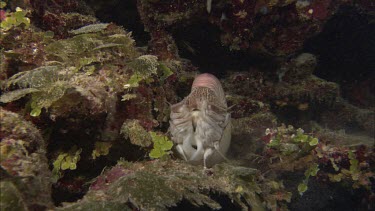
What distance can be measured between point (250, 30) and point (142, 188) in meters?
3.68

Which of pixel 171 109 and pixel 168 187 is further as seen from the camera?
pixel 171 109

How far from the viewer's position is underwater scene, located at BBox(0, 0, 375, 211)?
250 centimetres

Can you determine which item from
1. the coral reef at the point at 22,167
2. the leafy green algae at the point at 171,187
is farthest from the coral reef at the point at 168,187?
the coral reef at the point at 22,167

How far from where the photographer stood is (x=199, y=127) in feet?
11.6

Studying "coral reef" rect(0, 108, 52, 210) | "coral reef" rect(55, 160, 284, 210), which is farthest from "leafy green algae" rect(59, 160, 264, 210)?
"coral reef" rect(0, 108, 52, 210)

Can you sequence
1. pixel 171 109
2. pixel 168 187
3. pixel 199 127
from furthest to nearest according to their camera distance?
pixel 171 109, pixel 199 127, pixel 168 187

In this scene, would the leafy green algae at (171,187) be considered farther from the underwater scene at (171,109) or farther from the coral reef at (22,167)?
the coral reef at (22,167)

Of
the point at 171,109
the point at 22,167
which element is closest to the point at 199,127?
the point at 171,109

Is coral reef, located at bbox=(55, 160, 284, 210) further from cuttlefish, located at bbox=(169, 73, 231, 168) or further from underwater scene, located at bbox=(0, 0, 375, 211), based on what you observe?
cuttlefish, located at bbox=(169, 73, 231, 168)

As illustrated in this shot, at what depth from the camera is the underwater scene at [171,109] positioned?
2504 millimetres

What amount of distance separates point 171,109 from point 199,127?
0.51 m

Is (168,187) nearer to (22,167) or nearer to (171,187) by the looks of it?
(171,187)

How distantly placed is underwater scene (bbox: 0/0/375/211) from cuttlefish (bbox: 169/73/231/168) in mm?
16

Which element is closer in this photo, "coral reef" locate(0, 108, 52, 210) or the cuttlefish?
"coral reef" locate(0, 108, 52, 210)
